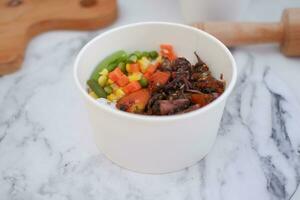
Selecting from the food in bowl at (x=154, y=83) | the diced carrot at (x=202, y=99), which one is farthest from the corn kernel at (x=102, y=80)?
the diced carrot at (x=202, y=99)

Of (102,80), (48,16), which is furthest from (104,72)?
(48,16)

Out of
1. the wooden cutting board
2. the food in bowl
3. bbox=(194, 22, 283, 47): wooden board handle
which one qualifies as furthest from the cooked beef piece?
the wooden cutting board

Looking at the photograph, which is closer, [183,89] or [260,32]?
[183,89]

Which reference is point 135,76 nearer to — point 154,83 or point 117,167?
point 154,83

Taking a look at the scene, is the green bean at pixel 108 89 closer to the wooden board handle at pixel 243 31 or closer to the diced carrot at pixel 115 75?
the diced carrot at pixel 115 75

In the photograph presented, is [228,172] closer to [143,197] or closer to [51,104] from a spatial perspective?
[143,197]

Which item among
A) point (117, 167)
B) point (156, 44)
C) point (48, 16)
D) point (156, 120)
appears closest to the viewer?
point (156, 120)
